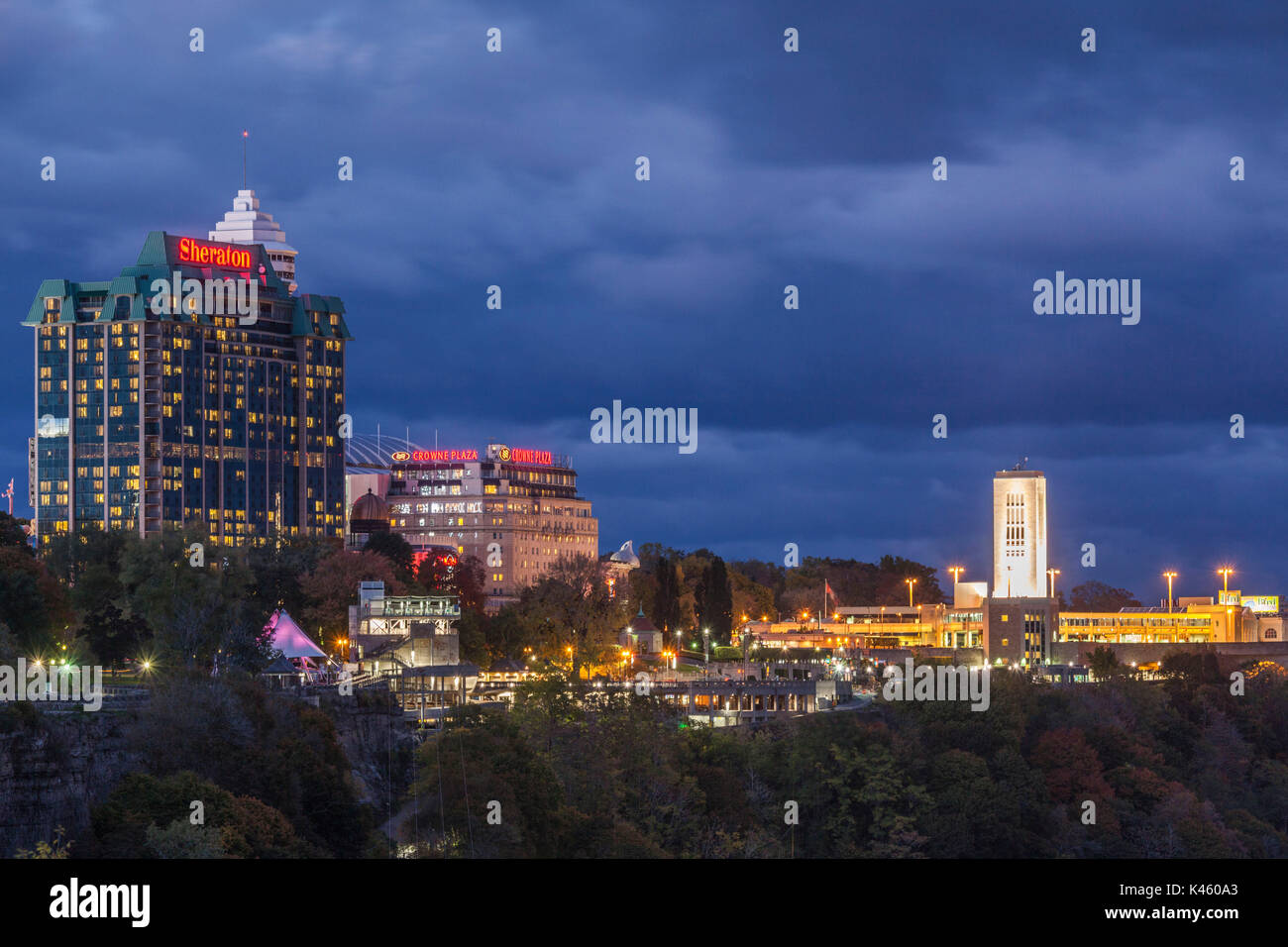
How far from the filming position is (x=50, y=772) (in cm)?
4725

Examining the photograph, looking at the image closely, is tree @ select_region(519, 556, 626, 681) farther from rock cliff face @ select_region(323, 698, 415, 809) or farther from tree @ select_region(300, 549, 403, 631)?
rock cliff face @ select_region(323, 698, 415, 809)

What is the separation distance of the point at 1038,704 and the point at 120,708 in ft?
225

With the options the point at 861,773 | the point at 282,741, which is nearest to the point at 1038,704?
the point at 861,773

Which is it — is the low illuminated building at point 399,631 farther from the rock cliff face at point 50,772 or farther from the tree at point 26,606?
the rock cliff face at point 50,772

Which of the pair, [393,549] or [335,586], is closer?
[335,586]

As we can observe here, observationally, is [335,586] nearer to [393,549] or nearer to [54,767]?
[393,549]

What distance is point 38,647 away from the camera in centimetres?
7231

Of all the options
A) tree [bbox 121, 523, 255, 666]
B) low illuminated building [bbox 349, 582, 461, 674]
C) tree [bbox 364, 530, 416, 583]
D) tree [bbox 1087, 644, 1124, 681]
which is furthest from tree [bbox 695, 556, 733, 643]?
tree [bbox 121, 523, 255, 666]

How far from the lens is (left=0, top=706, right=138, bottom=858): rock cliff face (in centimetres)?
4522

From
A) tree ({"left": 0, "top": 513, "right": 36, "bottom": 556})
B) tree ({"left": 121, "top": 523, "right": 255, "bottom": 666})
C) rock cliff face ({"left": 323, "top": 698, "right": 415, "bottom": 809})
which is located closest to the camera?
rock cliff face ({"left": 323, "top": 698, "right": 415, "bottom": 809})

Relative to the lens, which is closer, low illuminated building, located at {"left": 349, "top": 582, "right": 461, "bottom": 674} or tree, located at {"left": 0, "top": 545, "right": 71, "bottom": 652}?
tree, located at {"left": 0, "top": 545, "right": 71, "bottom": 652}

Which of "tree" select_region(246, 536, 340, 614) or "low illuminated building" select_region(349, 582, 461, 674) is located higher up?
"tree" select_region(246, 536, 340, 614)

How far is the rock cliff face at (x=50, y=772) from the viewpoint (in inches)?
1780

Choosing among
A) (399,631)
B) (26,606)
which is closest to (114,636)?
(399,631)
